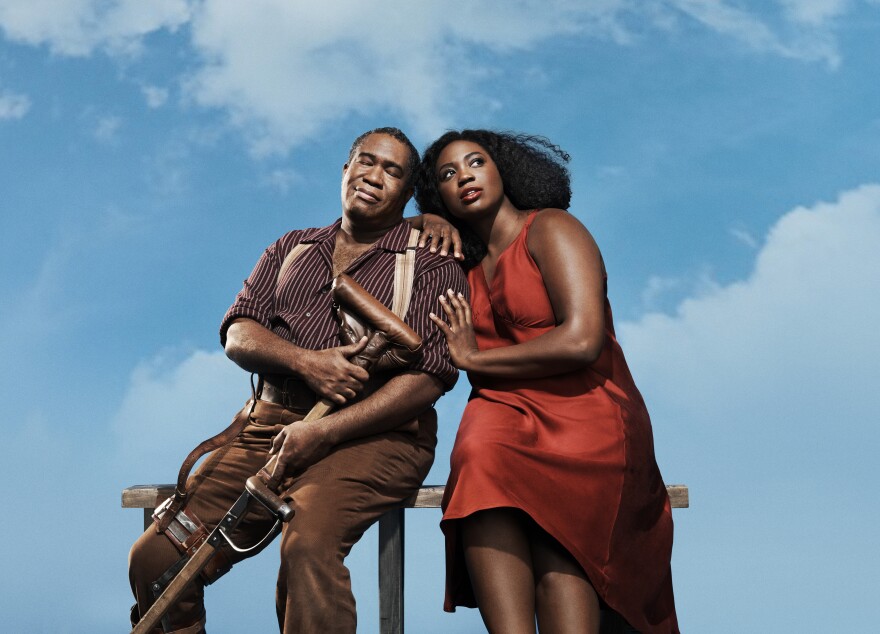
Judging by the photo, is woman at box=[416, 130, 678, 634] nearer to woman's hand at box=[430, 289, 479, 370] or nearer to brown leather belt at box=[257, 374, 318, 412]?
woman's hand at box=[430, 289, 479, 370]

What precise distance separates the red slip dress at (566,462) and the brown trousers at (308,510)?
27 centimetres

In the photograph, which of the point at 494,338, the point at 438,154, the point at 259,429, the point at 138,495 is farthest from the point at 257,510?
the point at 438,154

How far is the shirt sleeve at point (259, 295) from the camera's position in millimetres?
4715

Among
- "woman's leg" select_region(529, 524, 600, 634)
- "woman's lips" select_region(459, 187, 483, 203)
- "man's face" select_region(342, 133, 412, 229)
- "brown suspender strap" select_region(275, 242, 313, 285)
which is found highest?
"man's face" select_region(342, 133, 412, 229)

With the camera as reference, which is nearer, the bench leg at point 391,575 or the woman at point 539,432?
the woman at point 539,432

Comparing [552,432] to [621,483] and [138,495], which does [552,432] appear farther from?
[138,495]

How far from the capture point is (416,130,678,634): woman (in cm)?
412

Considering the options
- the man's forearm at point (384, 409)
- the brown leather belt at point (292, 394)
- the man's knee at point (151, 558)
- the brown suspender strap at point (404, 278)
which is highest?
the brown suspender strap at point (404, 278)

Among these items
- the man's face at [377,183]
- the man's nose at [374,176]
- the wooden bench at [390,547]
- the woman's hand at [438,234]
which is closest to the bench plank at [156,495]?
the wooden bench at [390,547]

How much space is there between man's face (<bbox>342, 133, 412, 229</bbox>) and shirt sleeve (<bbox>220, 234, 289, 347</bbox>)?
39 cm

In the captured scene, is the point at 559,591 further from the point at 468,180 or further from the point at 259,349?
the point at 468,180

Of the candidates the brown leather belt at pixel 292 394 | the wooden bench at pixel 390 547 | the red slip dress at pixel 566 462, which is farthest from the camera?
the wooden bench at pixel 390 547

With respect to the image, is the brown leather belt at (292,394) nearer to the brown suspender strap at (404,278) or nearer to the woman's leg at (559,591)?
the brown suspender strap at (404,278)

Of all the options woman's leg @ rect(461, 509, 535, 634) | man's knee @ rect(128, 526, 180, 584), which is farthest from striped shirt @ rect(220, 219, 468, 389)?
man's knee @ rect(128, 526, 180, 584)
